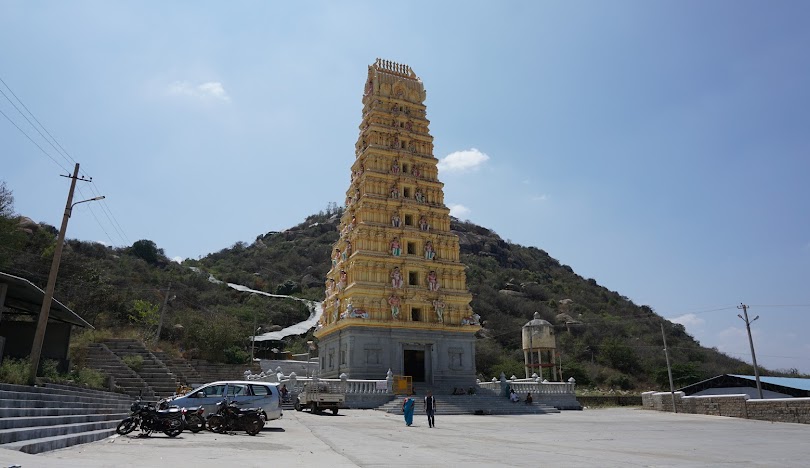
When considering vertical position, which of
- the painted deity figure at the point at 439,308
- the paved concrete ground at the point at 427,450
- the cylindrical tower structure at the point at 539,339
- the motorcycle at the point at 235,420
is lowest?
the paved concrete ground at the point at 427,450

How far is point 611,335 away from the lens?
8650 cm

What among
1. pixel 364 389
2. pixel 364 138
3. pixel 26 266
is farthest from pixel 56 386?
pixel 26 266

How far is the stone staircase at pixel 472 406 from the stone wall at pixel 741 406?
7623mm

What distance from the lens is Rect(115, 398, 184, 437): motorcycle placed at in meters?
14.8

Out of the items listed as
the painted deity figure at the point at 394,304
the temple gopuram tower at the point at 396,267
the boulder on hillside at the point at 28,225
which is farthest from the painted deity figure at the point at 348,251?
the boulder on hillside at the point at 28,225

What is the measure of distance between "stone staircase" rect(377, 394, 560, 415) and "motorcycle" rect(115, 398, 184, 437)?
16.9 metres

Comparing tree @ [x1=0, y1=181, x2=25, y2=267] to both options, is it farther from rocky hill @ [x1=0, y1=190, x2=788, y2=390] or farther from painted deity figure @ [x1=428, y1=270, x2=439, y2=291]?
painted deity figure @ [x1=428, y1=270, x2=439, y2=291]

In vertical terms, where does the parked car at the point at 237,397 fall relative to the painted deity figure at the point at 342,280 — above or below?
below

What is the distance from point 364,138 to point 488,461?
3741cm

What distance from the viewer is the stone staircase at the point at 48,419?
1044 cm

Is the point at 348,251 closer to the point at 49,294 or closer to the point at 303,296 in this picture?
the point at 49,294

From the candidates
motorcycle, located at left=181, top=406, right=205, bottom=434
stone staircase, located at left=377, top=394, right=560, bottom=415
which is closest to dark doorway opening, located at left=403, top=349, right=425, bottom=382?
stone staircase, located at left=377, top=394, right=560, bottom=415

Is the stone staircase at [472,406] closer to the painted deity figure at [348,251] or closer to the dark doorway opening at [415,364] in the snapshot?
the dark doorway opening at [415,364]

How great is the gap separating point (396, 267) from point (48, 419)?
2818 cm
